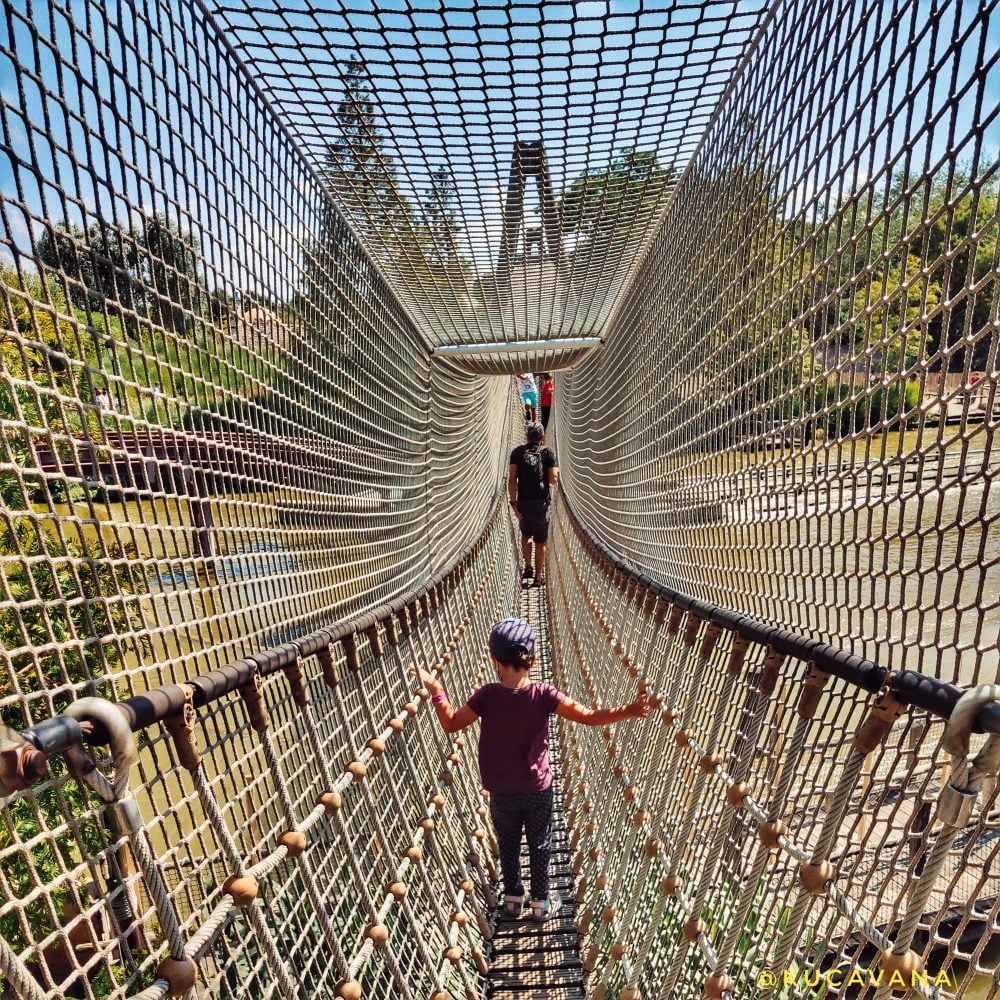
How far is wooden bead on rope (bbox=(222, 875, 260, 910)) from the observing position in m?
0.90

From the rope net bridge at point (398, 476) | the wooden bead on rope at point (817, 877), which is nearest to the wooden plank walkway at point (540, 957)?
the rope net bridge at point (398, 476)

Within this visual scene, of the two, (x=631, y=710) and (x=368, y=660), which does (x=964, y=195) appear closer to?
(x=631, y=710)

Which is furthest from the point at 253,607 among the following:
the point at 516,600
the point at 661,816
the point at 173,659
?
the point at 516,600

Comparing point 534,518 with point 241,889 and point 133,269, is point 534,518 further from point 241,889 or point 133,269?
point 241,889

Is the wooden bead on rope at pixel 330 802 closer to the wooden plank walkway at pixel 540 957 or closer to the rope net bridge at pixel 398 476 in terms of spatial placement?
the rope net bridge at pixel 398 476

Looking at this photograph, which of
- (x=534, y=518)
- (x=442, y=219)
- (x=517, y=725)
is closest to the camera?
(x=517, y=725)

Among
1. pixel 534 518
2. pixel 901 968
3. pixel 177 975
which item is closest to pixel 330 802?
pixel 177 975

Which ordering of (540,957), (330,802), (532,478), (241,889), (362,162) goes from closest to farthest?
(241,889), (330,802), (540,957), (362,162), (532,478)

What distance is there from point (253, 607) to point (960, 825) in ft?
4.14

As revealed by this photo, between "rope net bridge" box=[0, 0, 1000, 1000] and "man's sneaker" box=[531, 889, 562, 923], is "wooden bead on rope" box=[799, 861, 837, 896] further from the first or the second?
"man's sneaker" box=[531, 889, 562, 923]

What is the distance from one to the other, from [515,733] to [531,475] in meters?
2.56

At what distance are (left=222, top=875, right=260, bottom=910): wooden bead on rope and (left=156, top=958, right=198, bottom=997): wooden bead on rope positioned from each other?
12 centimetres

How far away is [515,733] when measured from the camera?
160 centimetres

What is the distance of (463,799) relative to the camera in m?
2.11
